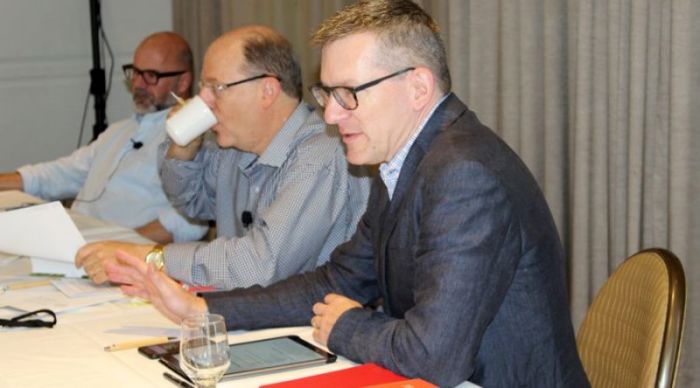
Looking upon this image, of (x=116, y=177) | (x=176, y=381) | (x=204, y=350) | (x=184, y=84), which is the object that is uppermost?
(x=184, y=84)

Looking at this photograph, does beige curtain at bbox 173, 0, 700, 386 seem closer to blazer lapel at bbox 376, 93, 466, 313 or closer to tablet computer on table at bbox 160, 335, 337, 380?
blazer lapel at bbox 376, 93, 466, 313

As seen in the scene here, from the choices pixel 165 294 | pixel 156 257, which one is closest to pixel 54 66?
pixel 156 257

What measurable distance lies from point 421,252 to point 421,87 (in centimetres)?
37

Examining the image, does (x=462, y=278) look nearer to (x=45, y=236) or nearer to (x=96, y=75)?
(x=45, y=236)

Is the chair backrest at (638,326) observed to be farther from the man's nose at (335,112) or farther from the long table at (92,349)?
the man's nose at (335,112)

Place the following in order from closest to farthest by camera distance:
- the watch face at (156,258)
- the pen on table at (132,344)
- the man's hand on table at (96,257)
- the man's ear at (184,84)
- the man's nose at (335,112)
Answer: the pen on table at (132,344) → the man's nose at (335,112) → the man's hand on table at (96,257) → the watch face at (156,258) → the man's ear at (184,84)

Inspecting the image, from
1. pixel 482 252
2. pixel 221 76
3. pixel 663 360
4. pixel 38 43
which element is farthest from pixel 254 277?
pixel 38 43

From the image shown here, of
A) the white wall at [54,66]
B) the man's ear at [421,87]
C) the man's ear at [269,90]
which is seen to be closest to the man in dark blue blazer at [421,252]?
the man's ear at [421,87]

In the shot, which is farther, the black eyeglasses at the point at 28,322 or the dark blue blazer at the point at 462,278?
the black eyeglasses at the point at 28,322

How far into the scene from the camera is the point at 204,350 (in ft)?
5.53

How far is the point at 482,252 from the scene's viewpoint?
1.84 m

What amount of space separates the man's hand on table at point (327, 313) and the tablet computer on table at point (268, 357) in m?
0.03

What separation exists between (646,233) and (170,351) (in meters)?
1.65

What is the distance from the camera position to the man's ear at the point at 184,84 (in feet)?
14.1
